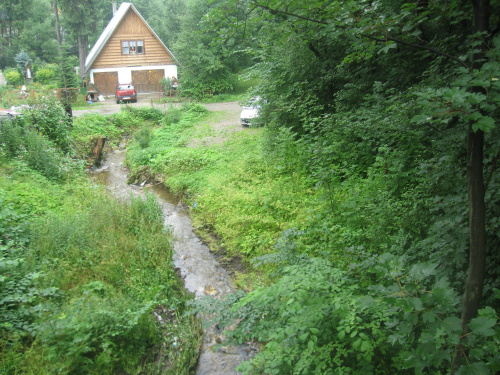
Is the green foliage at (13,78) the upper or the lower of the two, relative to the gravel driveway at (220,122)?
upper

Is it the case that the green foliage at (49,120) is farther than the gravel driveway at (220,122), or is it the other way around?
the gravel driveway at (220,122)

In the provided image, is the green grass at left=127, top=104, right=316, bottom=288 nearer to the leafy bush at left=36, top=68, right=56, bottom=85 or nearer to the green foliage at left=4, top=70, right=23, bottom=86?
the leafy bush at left=36, top=68, right=56, bottom=85

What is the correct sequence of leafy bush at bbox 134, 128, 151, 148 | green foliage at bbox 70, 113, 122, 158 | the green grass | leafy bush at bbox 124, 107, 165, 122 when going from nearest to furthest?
the green grass
green foliage at bbox 70, 113, 122, 158
leafy bush at bbox 134, 128, 151, 148
leafy bush at bbox 124, 107, 165, 122

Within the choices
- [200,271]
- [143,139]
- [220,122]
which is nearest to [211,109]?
[220,122]

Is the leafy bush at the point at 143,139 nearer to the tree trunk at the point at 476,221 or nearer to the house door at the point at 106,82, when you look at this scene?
the tree trunk at the point at 476,221

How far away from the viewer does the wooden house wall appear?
3331 centimetres

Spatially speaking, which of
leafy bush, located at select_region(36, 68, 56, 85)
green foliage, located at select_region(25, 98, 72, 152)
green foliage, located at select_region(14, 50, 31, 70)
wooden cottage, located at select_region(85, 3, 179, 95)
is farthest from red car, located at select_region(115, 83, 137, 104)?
green foliage, located at select_region(14, 50, 31, 70)

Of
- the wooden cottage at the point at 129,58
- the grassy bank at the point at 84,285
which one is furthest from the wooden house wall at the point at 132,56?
the grassy bank at the point at 84,285

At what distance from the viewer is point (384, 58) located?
25.3ft

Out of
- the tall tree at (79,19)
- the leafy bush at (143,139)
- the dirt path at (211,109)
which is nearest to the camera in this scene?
the leafy bush at (143,139)

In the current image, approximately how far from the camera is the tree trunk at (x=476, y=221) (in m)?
A: 2.20

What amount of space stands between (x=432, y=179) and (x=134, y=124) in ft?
62.1

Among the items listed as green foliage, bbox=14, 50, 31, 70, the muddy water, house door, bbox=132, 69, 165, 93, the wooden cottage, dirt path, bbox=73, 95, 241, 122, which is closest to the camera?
the muddy water

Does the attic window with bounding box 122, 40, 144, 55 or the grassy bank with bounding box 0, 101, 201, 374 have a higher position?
the attic window with bounding box 122, 40, 144, 55
